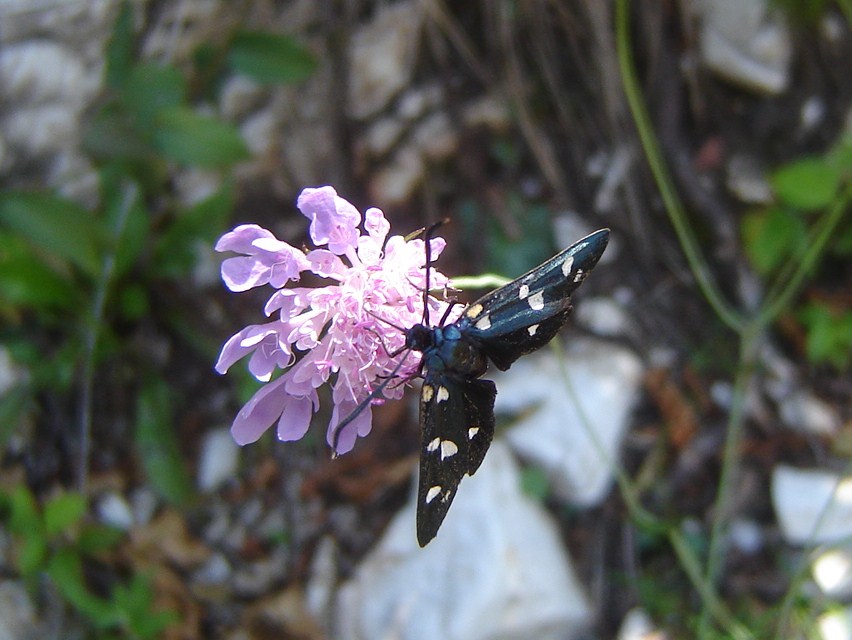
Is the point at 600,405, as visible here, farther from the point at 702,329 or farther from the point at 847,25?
the point at 847,25

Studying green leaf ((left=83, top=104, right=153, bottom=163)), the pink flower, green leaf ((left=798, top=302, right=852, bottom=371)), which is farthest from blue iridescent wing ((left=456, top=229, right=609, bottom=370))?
green leaf ((left=798, top=302, right=852, bottom=371))

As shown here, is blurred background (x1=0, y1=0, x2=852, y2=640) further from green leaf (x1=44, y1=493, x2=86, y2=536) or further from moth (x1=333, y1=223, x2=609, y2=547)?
moth (x1=333, y1=223, x2=609, y2=547)

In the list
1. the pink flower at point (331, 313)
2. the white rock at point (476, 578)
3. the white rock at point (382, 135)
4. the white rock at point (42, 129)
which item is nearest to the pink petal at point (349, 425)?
the pink flower at point (331, 313)

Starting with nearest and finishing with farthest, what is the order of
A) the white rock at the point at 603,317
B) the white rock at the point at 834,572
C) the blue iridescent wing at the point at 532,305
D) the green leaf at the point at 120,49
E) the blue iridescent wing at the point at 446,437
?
1. the blue iridescent wing at the point at 446,437
2. the blue iridescent wing at the point at 532,305
3. the white rock at the point at 834,572
4. the green leaf at the point at 120,49
5. the white rock at the point at 603,317

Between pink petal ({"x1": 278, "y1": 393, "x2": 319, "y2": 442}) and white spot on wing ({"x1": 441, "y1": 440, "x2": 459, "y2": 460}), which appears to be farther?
pink petal ({"x1": 278, "y1": 393, "x2": 319, "y2": 442})

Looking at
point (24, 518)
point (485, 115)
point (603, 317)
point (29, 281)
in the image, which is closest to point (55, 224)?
point (29, 281)

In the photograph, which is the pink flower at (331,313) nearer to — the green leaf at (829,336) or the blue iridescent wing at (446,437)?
the blue iridescent wing at (446,437)
